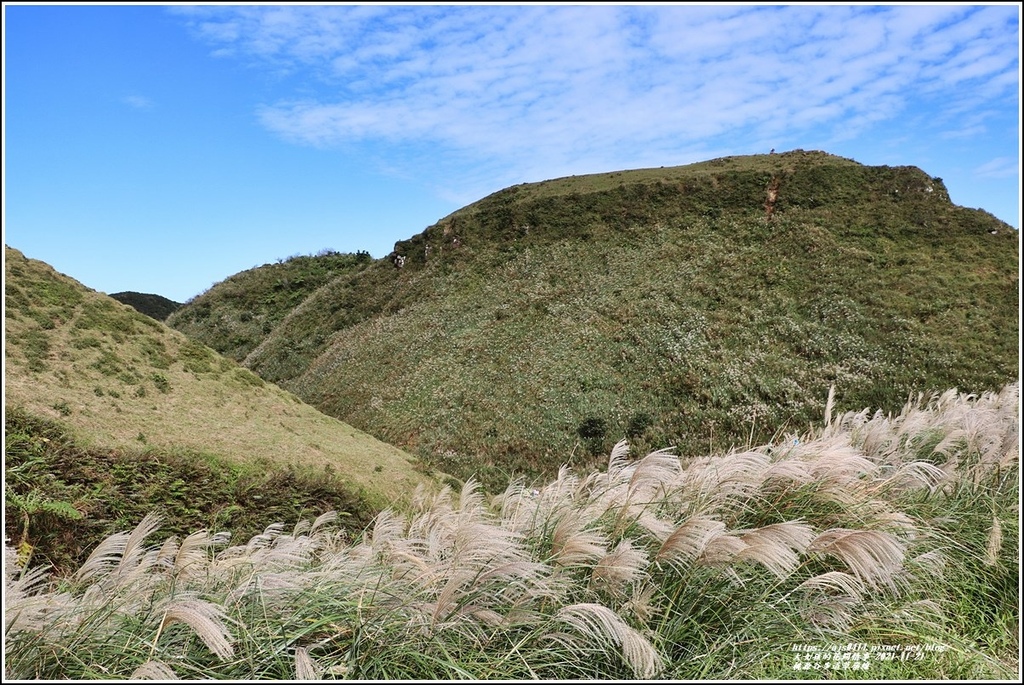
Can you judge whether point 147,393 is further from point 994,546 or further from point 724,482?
point 994,546

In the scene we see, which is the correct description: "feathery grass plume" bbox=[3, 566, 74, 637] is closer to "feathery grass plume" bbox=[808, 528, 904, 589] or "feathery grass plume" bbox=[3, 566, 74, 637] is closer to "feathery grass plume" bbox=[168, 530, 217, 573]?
"feathery grass plume" bbox=[168, 530, 217, 573]

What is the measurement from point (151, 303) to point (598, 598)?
77.3 meters

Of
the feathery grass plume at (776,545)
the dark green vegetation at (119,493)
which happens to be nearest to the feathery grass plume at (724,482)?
the feathery grass plume at (776,545)

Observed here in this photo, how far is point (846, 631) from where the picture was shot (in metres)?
3.73

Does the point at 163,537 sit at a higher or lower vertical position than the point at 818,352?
lower

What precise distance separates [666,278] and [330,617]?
31.8 m

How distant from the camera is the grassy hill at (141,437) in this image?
31.0 feet

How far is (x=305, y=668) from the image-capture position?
9.32 feet

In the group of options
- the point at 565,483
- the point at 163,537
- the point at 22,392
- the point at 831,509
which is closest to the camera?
the point at 831,509

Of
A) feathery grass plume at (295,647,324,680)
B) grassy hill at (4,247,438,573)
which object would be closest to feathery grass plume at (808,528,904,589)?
feathery grass plume at (295,647,324,680)

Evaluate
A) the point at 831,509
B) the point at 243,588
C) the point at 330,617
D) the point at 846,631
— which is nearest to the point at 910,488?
the point at 831,509

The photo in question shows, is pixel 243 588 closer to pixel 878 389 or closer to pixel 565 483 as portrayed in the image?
pixel 565 483

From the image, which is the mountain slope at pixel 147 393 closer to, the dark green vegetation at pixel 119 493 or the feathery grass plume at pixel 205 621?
the dark green vegetation at pixel 119 493

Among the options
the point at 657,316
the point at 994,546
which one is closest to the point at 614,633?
the point at 994,546
